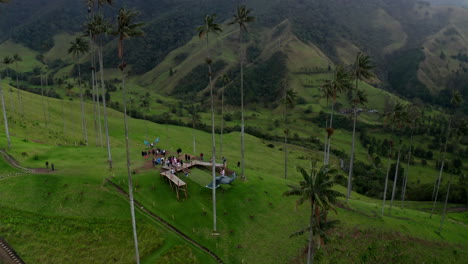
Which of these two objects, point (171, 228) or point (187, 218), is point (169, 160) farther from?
point (171, 228)

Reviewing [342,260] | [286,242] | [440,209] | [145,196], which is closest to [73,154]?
[145,196]

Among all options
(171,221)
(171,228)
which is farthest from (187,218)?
(171,228)

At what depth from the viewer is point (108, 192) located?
180ft

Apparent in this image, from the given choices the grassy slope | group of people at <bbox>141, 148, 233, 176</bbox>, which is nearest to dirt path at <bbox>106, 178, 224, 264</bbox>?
the grassy slope

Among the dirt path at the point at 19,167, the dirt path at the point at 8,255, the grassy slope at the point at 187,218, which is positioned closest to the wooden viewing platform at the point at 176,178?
the grassy slope at the point at 187,218

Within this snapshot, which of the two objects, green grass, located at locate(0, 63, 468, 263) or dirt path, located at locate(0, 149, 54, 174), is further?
dirt path, located at locate(0, 149, 54, 174)

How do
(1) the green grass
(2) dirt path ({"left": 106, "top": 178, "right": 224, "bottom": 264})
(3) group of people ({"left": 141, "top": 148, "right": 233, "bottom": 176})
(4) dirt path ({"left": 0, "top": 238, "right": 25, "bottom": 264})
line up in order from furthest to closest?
1. (3) group of people ({"left": 141, "top": 148, "right": 233, "bottom": 176})
2. (2) dirt path ({"left": 106, "top": 178, "right": 224, "bottom": 264})
3. (1) the green grass
4. (4) dirt path ({"left": 0, "top": 238, "right": 25, "bottom": 264})

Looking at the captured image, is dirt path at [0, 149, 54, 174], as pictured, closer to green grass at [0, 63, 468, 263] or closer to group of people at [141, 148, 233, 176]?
green grass at [0, 63, 468, 263]

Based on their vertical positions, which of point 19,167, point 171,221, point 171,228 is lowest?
point 171,228

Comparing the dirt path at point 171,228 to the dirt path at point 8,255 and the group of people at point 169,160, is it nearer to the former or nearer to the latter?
the group of people at point 169,160

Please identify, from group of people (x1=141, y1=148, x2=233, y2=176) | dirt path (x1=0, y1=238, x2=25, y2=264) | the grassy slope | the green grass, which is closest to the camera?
dirt path (x1=0, y1=238, x2=25, y2=264)

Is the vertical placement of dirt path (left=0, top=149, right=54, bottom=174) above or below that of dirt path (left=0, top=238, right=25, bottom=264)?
above

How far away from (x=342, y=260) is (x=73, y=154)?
204ft

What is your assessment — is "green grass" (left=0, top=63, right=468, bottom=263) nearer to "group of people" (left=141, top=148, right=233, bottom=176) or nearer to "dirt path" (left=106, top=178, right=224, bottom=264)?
"dirt path" (left=106, top=178, right=224, bottom=264)
